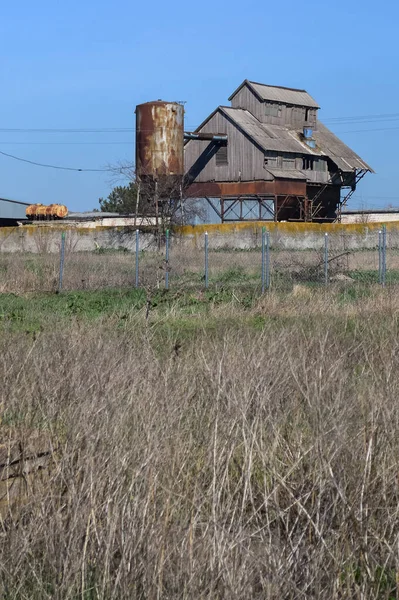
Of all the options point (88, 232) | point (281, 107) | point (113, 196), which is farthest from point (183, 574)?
point (113, 196)

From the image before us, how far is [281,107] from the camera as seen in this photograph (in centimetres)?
5553

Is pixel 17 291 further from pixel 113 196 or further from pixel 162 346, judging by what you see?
pixel 113 196

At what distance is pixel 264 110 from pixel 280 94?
2.44m

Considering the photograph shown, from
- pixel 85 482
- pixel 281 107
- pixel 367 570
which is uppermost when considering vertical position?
pixel 281 107

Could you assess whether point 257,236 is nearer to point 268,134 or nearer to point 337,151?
point 268,134

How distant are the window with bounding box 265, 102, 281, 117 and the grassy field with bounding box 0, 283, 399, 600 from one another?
157 feet

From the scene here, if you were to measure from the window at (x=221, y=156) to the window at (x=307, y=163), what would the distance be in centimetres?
481

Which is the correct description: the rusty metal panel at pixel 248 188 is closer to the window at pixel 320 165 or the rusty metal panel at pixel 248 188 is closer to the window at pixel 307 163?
the window at pixel 307 163

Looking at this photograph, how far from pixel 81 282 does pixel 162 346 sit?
11.7 m

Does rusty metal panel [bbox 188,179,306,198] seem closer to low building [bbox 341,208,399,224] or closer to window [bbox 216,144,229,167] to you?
window [bbox 216,144,229,167]

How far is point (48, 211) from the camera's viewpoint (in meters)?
59.8

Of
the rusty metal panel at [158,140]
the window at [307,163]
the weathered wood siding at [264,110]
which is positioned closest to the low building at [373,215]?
the weathered wood siding at [264,110]

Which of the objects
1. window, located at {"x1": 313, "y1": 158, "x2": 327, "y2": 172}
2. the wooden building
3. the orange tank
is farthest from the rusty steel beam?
the orange tank

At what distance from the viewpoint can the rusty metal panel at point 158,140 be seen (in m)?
47.7
